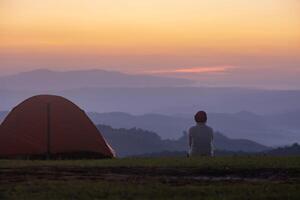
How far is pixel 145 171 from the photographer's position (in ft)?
58.2

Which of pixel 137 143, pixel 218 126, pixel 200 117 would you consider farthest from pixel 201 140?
pixel 218 126

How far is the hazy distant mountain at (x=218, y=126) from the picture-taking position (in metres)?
152

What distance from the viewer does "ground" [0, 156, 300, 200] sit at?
14398 mm

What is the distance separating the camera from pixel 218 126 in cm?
17662

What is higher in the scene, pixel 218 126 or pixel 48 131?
pixel 218 126

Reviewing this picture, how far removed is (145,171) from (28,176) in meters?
2.55

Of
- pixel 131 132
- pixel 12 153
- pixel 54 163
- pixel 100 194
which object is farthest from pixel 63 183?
pixel 131 132

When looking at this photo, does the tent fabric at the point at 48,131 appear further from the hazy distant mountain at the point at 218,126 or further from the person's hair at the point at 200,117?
the hazy distant mountain at the point at 218,126

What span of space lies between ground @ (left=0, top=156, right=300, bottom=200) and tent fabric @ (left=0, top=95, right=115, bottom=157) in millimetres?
5380

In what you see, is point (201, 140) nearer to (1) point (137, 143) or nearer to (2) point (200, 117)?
(2) point (200, 117)

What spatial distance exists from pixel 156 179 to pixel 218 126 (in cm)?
16106

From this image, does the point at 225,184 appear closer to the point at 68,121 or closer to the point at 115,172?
the point at 115,172

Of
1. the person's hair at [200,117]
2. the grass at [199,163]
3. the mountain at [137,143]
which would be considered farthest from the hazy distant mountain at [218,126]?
the grass at [199,163]

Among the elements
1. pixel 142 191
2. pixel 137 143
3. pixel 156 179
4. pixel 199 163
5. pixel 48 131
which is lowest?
pixel 142 191
